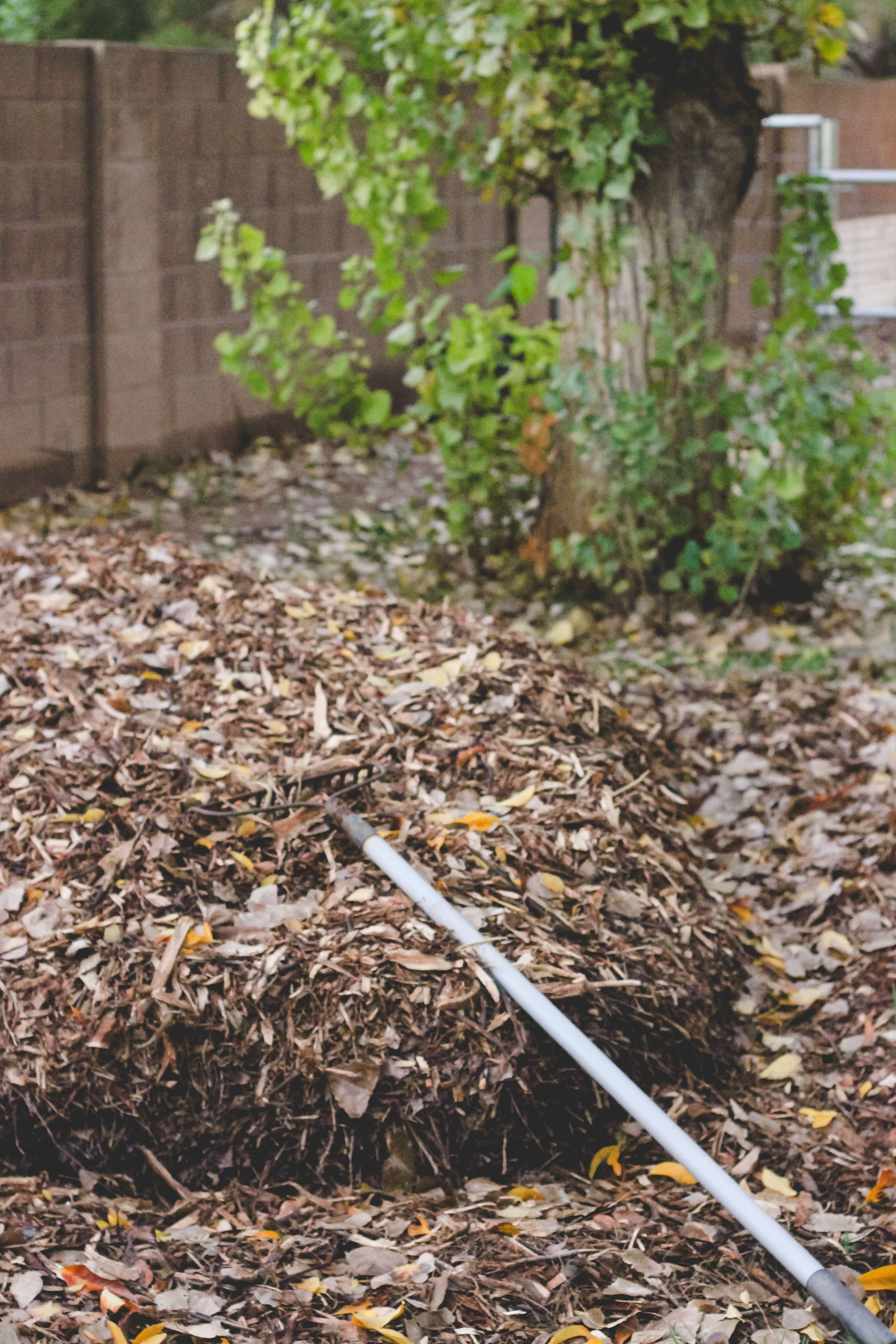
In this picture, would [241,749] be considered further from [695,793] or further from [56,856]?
[695,793]

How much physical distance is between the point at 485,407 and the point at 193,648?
216 cm

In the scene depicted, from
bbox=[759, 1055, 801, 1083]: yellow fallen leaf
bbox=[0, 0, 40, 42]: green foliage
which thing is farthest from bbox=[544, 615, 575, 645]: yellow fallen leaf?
bbox=[0, 0, 40, 42]: green foliage

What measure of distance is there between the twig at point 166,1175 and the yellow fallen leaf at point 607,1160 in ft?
2.27

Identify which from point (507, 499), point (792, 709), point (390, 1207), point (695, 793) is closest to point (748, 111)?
point (507, 499)

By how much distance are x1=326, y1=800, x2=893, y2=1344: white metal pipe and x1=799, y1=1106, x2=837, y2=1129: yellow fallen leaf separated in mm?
316

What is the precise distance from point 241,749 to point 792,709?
1941 mm

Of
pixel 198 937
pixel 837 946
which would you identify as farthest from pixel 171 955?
pixel 837 946

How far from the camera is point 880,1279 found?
2330 mm

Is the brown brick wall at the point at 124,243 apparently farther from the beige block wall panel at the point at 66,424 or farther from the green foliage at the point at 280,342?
the green foliage at the point at 280,342

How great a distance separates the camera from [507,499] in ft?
20.9

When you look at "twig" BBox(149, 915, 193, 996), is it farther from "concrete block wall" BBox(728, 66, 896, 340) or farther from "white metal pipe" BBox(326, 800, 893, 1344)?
"concrete block wall" BBox(728, 66, 896, 340)

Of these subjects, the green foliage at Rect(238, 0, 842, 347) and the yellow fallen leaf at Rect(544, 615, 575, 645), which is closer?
the green foliage at Rect(238, 0, 842, 347)

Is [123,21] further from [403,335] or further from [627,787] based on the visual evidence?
[627,787]

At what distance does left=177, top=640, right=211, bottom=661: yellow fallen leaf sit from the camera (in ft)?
12.3
